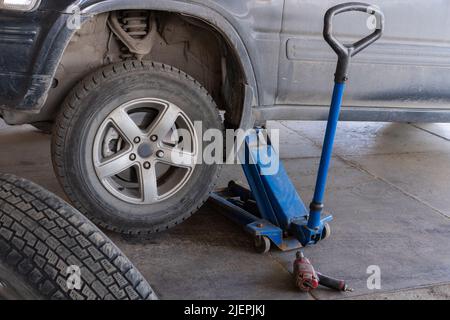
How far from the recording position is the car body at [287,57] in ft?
8.69

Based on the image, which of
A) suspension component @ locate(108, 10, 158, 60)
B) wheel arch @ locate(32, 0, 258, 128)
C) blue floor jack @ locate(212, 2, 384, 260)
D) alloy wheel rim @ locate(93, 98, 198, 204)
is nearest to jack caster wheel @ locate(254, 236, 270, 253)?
blue floor jack @ locate(212, 2, 384, 260)

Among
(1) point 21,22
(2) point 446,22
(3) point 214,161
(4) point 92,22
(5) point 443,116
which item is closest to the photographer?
(1) point 21,22

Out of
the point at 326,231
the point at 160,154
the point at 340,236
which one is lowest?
the point at 340,236

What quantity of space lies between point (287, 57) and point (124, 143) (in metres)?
1.02

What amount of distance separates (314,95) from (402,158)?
67.9 inches

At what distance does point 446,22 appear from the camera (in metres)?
3.48

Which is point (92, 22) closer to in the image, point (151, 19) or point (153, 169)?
point (151, 19)

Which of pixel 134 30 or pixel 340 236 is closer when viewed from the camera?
pixel 134 30

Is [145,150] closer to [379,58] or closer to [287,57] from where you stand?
[287,57]

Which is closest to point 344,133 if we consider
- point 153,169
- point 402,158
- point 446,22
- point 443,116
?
point 402,158

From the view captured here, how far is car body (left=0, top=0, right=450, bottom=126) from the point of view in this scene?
2.65m

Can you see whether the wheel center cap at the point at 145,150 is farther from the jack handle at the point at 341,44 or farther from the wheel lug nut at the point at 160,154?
the jack handle at the point at 341,44

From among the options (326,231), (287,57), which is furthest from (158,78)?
(326,231)

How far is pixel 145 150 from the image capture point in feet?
9.87
